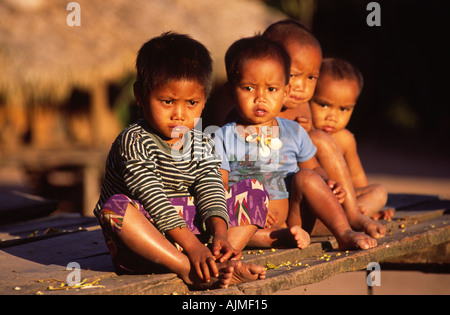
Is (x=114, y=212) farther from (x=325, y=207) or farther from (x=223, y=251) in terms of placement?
(x=325, y=207)

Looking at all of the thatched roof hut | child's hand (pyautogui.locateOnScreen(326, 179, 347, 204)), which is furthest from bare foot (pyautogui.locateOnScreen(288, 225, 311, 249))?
the thatched roof hut

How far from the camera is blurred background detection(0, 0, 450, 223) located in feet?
30.4

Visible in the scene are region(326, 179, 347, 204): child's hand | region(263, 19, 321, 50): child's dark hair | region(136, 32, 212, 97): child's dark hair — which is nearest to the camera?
region(136, 32, 212, 97): child's dark hair

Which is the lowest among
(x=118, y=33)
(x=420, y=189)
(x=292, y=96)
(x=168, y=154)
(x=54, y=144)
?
(x=420, y=189)

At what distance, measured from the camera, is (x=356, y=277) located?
6059mm

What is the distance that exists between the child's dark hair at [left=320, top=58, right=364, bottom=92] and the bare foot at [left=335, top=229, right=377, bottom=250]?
1345mm

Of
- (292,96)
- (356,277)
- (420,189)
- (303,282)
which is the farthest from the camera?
(420,189)

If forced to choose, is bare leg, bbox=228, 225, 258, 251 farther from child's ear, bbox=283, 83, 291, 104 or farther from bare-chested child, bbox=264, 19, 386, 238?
child's ear, bbox=283, 83, 291, 104

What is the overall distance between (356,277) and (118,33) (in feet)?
18.2

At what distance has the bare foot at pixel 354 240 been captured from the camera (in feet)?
10.5

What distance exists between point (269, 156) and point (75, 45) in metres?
6.60

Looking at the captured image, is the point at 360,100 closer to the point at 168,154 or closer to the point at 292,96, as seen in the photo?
the point at 292,96
